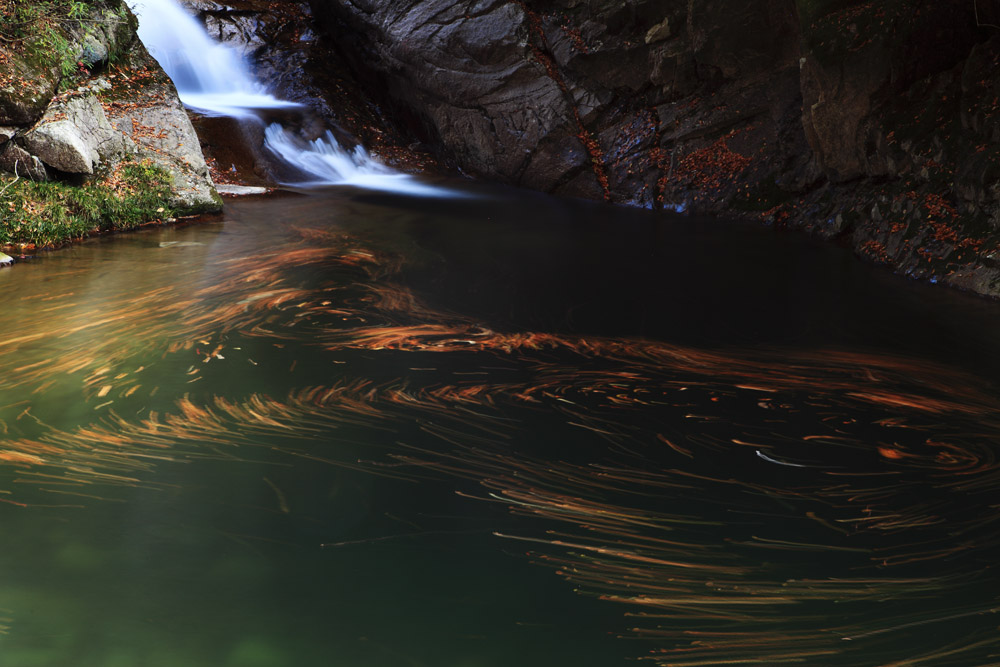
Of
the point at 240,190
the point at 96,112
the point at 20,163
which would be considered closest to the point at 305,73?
the point at 240,190

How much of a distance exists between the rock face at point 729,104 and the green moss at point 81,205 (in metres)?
7.56

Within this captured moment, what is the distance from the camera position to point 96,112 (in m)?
9.41

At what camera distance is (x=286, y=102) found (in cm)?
1702

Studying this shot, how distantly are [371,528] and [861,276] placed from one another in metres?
6.97

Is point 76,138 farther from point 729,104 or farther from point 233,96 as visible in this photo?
point 729,104

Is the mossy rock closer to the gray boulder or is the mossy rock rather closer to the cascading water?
the gray boulder

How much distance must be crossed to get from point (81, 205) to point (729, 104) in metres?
10.2

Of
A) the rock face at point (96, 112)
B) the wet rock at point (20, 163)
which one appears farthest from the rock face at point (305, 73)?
the wet rock at point (20, 163)

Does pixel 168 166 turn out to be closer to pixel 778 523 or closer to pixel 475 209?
pixel 475 209

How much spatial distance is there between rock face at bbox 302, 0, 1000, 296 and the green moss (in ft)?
24.8

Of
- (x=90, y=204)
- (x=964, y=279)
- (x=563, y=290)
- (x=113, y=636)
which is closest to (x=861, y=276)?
(x=964, y=279)

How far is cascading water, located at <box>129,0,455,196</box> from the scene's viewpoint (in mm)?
15000

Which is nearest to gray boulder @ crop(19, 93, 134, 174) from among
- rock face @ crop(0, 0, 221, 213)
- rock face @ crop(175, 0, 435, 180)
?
rock face @ crop(0, 0, 221, 213)

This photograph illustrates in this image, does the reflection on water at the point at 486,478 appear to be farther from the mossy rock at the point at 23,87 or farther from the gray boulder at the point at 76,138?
the mossy rock at the point at 23,87
